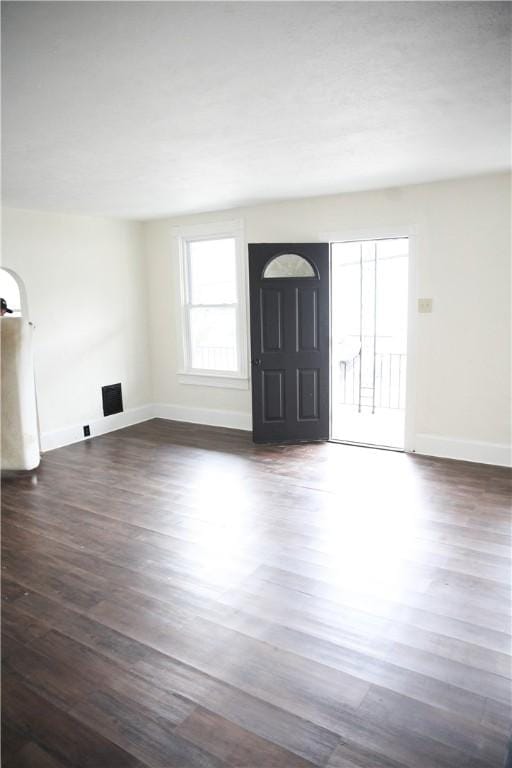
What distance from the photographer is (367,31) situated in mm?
1861

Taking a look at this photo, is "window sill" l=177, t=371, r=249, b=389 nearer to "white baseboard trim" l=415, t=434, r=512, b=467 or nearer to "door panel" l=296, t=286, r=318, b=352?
"door panel" l=296, t=286, r=318, b=352

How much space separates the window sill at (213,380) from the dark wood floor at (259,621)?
183 cm

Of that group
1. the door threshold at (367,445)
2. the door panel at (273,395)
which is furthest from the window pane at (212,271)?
the door threshold at (367,445)

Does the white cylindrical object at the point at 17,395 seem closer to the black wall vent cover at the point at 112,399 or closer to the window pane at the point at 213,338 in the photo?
the black wall vent cover at the point at 112,399

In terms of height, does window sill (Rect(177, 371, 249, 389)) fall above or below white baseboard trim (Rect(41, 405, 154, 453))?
above

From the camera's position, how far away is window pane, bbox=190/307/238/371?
6.30 meters

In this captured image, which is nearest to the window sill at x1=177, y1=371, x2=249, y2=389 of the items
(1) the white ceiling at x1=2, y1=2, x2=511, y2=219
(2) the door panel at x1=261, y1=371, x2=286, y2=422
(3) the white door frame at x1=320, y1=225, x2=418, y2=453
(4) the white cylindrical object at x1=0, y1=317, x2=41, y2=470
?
(2) the door panel at x1=261, y1=371, x2=286, y2=422

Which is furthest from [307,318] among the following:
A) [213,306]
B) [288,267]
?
[213,306]

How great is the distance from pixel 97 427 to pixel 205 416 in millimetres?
1334

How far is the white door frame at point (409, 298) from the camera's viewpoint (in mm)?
4848

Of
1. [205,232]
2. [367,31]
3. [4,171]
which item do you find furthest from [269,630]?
[205,232]

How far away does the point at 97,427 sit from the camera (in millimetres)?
6082

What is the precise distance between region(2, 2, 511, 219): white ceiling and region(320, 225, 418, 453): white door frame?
0.76 m

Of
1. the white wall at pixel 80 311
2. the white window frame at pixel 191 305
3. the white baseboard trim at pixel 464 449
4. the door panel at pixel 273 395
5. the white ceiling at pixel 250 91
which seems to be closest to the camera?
the white ceiling at pixel 250 91
